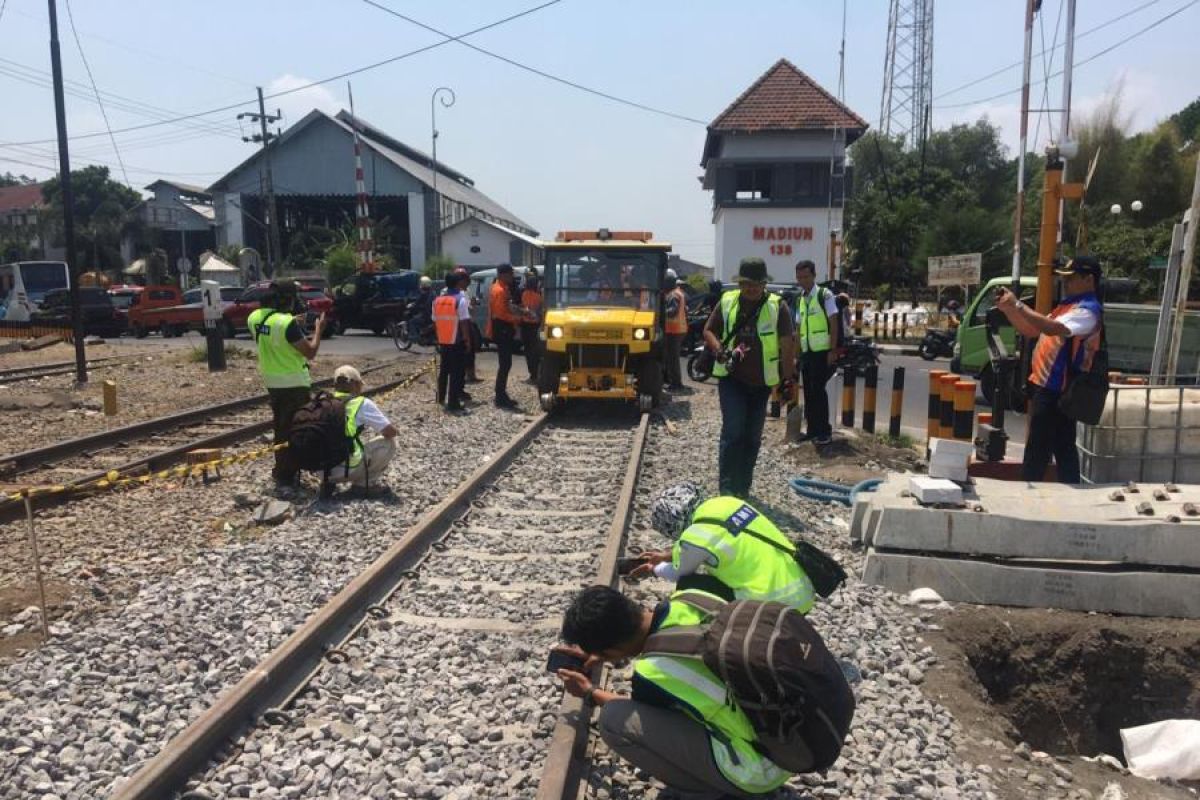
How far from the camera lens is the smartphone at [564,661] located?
3523mm

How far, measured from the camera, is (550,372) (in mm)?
11805

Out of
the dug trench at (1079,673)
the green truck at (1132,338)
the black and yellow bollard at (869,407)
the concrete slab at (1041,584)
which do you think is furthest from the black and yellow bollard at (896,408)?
the dug trench at (1079,673)

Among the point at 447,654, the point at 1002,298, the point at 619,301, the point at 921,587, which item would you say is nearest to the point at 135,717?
the point at 447,654

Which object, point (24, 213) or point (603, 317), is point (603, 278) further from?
point (24, 213)

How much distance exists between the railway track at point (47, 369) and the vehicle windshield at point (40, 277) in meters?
15.0

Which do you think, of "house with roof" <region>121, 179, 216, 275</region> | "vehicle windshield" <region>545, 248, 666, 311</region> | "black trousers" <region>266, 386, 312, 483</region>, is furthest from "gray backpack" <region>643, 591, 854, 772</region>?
"house with roof" <region>121, 179, 216, 275</region>

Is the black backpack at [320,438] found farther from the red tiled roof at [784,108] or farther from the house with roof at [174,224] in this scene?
the house with roof at [174,224]

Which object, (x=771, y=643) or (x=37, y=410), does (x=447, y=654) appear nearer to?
(x=771, y=643)

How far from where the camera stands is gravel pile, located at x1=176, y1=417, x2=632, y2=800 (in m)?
3.40

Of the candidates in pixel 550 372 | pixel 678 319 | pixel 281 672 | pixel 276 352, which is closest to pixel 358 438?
pixel 276 352

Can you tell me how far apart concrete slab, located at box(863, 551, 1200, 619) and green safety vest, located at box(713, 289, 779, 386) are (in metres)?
1.62

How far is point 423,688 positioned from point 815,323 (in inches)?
255

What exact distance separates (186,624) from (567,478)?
4.10 meters

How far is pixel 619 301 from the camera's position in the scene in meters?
12.3
